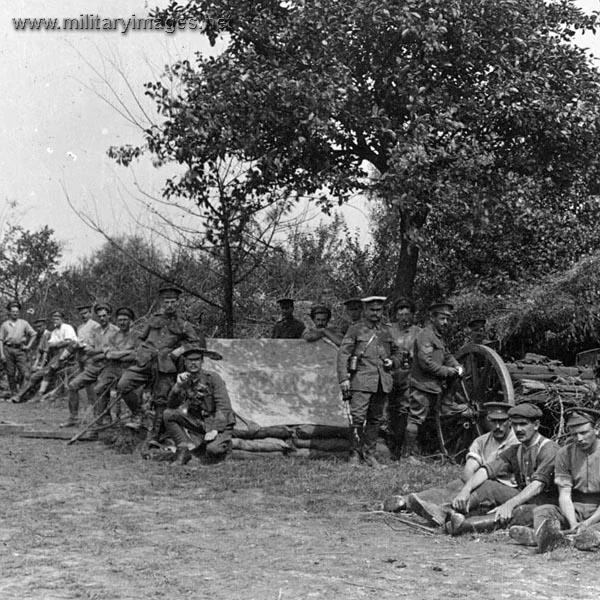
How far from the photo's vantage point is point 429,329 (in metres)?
9.90

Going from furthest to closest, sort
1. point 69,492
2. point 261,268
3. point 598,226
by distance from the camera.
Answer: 1. point 261,268
2. point 598,226
3. point 69,492

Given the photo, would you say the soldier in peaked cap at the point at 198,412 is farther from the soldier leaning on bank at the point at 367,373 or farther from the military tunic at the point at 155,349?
the soldier leaning on bank at the point at 367,373

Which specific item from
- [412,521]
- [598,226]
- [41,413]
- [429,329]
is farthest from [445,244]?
[412,521]

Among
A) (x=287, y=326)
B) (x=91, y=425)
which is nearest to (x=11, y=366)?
(x=91, y=425)

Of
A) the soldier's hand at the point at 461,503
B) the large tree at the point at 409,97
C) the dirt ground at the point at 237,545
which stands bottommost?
the dirt ground at the point at 237,545

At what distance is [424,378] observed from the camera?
32.1 ft

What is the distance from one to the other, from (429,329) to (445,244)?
4380mm

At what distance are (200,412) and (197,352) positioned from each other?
0.66 m

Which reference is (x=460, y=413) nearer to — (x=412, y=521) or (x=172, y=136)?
(x=412, y=521)

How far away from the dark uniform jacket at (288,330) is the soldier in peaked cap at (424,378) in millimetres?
2637

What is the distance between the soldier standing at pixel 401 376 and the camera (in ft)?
33.1

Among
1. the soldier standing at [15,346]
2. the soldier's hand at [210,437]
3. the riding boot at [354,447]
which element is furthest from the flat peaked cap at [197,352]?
the soldier standing at [15,346]

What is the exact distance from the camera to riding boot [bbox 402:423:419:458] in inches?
383

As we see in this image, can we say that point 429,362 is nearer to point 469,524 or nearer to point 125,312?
point 469,524
